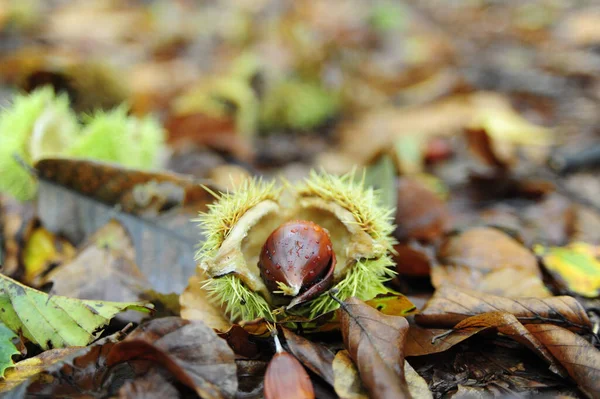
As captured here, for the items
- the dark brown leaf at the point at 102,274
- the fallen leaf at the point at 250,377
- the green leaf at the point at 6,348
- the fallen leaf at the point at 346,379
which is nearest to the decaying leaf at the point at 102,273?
the dark brown leaf at the point at 102,274

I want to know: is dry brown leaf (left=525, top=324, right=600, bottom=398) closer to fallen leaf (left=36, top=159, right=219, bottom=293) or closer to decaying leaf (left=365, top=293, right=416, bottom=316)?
decaying leaf (left=365, top=293, right=416, bottom=316)

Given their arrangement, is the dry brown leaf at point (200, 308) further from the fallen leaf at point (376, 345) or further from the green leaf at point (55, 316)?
the fallen leaf at point (376, 345)

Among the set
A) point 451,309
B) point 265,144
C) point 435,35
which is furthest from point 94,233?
point 435,35

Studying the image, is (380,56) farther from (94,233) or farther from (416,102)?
(94,233)

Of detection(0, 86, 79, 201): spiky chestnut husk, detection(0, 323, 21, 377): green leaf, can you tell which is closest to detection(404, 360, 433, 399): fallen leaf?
detection(0, 323, 21, 377): green leaf

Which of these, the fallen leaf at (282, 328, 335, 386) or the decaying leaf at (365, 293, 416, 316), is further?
the decaying leaf at (365, 293, 416, 316)

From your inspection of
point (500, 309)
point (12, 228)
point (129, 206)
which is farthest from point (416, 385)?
point (12, 228)
